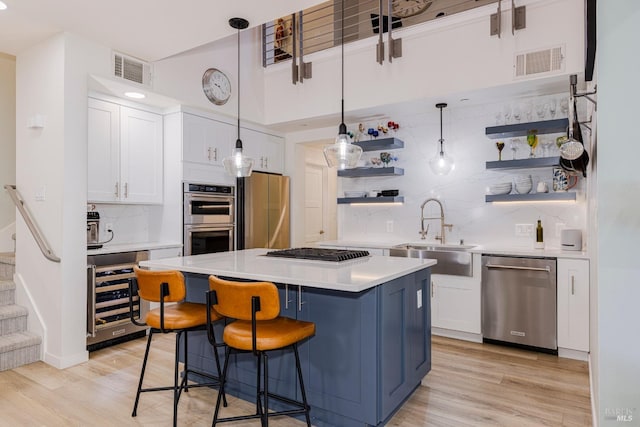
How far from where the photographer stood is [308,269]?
2.37 metres

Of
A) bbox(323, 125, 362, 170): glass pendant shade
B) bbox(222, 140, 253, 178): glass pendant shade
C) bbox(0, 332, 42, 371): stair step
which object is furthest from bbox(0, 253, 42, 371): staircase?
bbox(323, 125, 362, 170): glass pendant shade

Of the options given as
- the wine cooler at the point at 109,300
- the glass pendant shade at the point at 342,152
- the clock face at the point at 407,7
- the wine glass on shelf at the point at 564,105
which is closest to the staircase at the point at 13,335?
the wine cooler at the point at 109,300

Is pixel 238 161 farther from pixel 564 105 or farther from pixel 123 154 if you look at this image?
pixel 564 105

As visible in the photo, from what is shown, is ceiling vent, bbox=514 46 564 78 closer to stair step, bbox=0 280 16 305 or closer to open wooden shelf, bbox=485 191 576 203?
open wooden shelf, bbox=485 191 576 203

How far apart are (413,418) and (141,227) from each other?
3584mm

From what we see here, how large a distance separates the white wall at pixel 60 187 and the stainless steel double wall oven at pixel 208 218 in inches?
43.7

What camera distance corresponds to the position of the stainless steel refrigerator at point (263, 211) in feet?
16.8

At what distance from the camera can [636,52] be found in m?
1.62

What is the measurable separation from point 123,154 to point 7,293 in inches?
66.3

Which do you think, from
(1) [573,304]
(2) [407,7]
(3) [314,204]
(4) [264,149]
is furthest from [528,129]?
(3) [314,204]

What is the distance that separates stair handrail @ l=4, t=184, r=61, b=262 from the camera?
10.9ft

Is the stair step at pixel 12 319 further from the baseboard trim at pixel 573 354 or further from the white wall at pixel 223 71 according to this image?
the baseboard trim at pixel 573 354

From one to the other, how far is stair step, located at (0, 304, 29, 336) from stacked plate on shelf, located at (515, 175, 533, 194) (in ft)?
16.1

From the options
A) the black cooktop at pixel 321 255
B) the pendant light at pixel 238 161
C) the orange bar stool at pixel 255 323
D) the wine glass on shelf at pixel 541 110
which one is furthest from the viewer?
the wine glass on shelf at pixel 541 110
